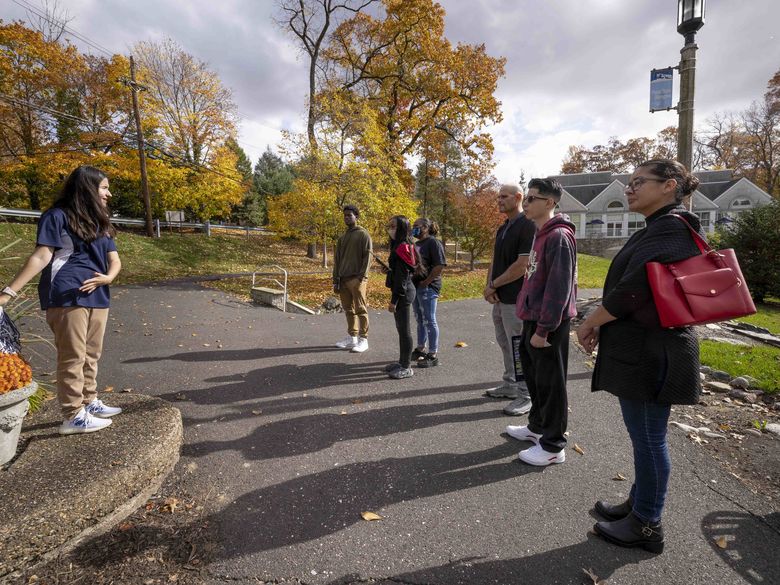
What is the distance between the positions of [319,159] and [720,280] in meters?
14.4

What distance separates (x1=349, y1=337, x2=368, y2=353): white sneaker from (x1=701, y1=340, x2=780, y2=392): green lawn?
5.17 metres

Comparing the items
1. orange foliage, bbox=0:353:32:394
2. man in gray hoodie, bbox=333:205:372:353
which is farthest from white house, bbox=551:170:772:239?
orange foliage, bbox=0:353:32:394

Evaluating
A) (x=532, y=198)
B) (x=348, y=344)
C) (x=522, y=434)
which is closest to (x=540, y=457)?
(x=522, y=434)

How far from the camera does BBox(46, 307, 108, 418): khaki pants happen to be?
2.75m

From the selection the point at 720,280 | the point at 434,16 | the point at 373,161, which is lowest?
the point at 720,280

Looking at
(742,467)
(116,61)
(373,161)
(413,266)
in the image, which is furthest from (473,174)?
(742,467)

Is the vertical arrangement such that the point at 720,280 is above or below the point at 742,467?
above

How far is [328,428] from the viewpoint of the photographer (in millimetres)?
3602

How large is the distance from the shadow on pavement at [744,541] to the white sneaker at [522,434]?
117 centimetres

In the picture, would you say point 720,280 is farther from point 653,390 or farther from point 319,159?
point 319,159

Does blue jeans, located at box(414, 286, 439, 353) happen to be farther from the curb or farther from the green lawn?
the green lawn

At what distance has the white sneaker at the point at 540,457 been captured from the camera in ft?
9.80

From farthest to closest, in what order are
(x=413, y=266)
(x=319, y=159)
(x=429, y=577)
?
1. (x=319, y=159)
2. (x=413, y=266)
3. (x=429, y=577)

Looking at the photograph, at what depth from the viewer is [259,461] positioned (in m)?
3.08
